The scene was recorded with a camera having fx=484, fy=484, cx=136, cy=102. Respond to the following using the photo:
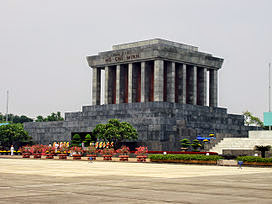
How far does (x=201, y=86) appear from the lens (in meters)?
89.8

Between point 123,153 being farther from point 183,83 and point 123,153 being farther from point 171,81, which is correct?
point 183,83

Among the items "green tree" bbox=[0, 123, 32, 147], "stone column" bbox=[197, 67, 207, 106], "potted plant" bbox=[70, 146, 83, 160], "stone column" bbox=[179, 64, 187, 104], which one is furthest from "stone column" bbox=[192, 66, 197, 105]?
"green tree" bbox=[0, 123, 32, 147]

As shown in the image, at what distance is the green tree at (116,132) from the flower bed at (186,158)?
49.4 ft

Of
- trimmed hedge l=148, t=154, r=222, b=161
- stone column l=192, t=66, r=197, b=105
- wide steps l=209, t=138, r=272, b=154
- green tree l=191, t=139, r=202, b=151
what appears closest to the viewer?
trimmed hedge l=148, t=154, r=222, b=161

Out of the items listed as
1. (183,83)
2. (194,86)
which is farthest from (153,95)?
(194,86)

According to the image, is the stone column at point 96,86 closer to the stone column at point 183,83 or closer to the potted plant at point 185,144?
the stone column at point 183,83

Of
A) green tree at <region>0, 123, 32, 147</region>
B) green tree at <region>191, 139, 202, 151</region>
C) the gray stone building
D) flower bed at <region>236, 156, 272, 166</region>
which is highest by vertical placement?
the gray stone building

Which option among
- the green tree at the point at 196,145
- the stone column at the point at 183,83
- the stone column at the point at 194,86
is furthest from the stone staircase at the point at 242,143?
the stone column at the point at 194,86

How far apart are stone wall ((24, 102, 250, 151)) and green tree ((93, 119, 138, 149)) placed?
2.63 meters

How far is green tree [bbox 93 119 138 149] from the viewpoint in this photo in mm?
67188

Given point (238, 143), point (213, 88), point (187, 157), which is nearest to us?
point (187, 157)

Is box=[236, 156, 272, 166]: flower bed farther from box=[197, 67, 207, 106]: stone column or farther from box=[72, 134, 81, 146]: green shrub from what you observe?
box=[197, 67, 207, 106]: stone column

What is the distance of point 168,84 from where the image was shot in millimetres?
82188

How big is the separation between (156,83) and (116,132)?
615 inches
